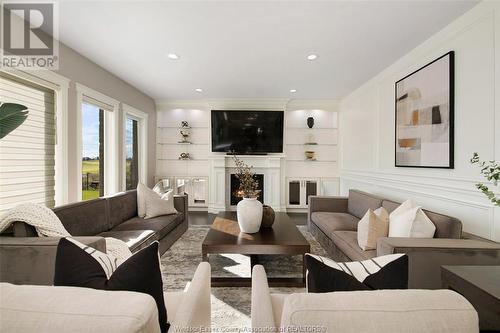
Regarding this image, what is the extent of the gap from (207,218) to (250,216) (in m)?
2.56

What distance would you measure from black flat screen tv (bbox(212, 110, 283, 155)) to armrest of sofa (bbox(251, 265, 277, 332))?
4.52 meters

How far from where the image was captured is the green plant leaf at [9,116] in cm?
161

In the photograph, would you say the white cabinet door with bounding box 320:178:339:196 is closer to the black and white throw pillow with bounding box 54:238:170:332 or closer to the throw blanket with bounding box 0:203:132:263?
the throw blanket with bounding box 0:203:132:263

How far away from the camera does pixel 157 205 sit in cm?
339

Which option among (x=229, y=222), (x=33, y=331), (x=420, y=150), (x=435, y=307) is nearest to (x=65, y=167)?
(x=229, y=222)

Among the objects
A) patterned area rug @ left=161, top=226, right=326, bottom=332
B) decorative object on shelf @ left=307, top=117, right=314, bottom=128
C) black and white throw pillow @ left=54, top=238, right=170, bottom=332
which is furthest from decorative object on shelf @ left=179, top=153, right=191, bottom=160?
black and white throw pillow @ left=54, top=238, right=170, bottom=332

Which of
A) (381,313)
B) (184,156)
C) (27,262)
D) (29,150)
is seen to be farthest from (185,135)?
(381,313)

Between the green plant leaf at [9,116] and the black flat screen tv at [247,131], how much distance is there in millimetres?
3930

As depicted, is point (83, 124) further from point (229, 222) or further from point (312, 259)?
point (312, 259)

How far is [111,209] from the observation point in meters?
2.87

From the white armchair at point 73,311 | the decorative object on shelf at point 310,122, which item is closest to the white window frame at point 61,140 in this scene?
the white armchair at point 73,311

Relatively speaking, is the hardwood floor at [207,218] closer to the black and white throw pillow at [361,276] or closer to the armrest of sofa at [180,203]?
the armrest of sofa at [180,203]

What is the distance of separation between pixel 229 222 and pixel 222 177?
2562 mm

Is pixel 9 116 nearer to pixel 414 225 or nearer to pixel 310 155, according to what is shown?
pixel 414 225
